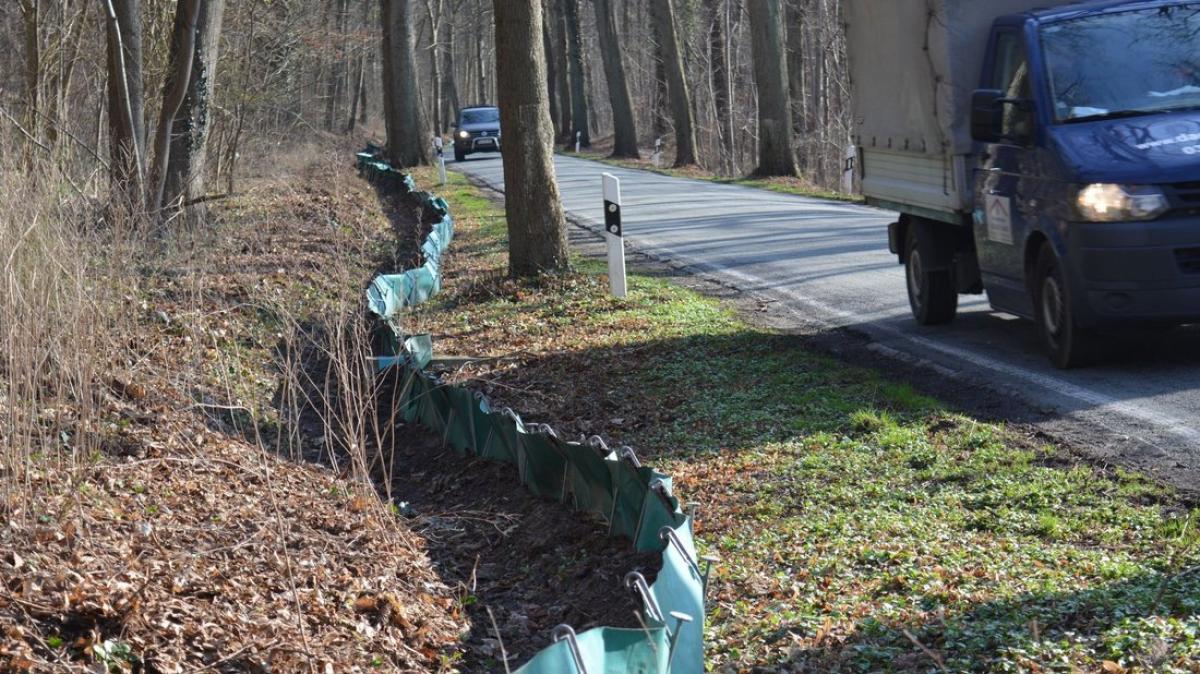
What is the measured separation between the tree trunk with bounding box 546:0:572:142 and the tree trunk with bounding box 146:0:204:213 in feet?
133

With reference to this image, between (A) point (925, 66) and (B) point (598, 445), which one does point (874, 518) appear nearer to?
(B) point (598, 445)

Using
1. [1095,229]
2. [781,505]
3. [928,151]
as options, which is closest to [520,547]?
[781,505]

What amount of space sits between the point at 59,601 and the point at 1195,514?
4.57 meters

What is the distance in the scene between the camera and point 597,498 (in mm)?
6652

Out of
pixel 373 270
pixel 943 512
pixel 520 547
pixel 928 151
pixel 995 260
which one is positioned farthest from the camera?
pixel 373 270

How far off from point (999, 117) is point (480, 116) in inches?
1774

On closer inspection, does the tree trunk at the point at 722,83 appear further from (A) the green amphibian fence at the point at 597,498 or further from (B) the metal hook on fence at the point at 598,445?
(B) the metal hook on fence at the point at 598,445

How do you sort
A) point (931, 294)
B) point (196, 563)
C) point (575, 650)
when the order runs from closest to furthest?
point (575, 650)
point (196, 563)
point (931, 294)

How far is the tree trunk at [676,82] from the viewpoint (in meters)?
39.0

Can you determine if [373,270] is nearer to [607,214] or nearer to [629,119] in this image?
[607,214]

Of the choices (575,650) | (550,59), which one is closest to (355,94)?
(550,59)

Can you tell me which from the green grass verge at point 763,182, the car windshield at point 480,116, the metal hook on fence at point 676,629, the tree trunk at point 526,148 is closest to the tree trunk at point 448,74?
the car windshield at point 480,116

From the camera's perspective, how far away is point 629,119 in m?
47.0

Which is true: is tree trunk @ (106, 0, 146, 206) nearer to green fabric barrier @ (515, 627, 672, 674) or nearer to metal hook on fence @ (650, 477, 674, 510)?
metal hook on fence @ (650, 477, 674, 510)
